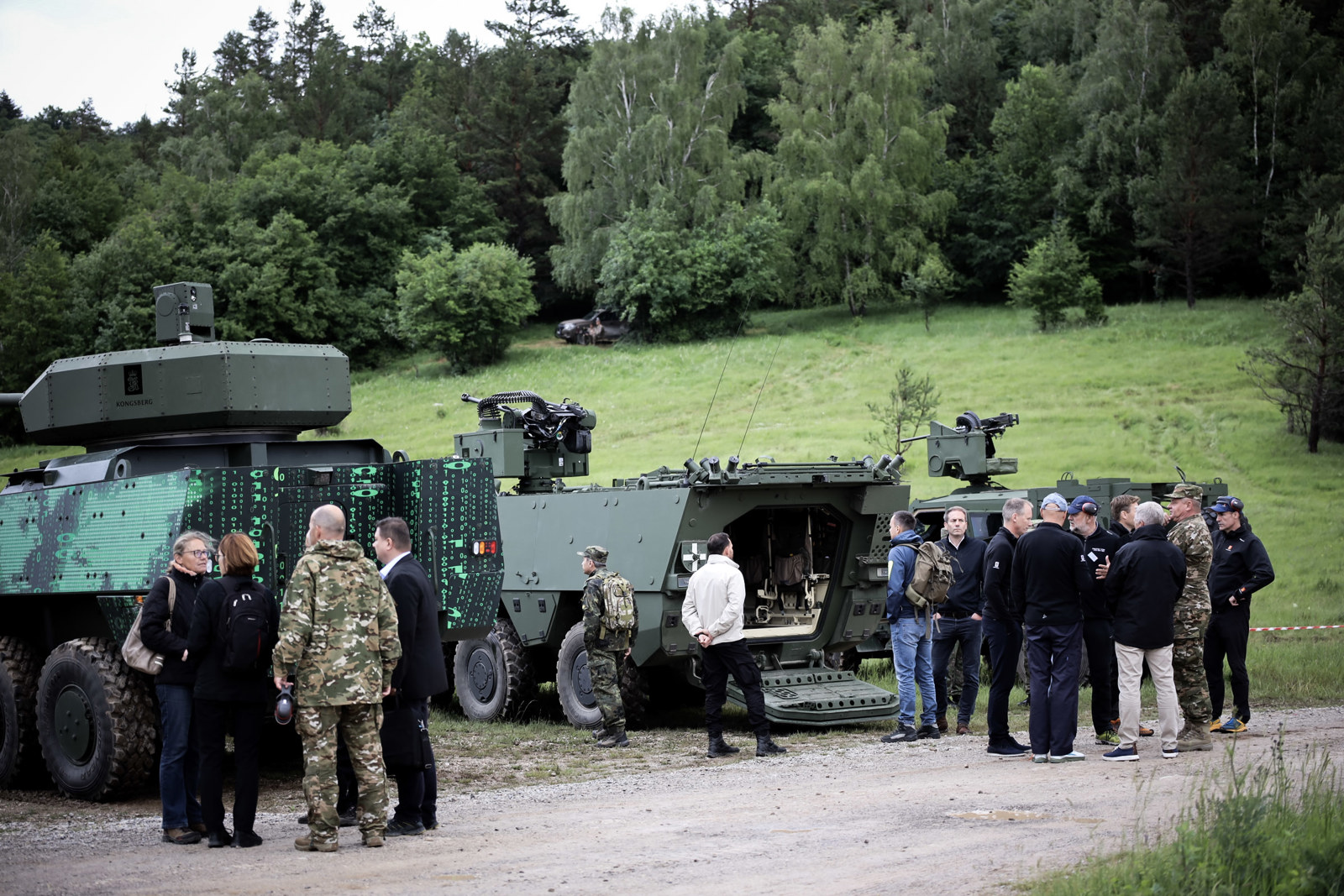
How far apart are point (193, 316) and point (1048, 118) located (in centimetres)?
5379

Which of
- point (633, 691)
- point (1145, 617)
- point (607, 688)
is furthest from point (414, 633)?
point (1145, 617)

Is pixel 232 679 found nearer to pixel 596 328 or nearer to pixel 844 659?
pixel 844 659

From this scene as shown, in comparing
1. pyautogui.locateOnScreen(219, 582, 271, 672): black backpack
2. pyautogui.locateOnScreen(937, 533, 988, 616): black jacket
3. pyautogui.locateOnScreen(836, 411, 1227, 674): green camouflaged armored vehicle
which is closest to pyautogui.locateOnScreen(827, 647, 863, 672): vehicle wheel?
pyautogui.locateOnScreen(836, 411, 1227, 674): green camouflaged armored vehicle

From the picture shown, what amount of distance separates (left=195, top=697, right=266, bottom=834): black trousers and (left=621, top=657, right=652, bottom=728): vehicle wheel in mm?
4884

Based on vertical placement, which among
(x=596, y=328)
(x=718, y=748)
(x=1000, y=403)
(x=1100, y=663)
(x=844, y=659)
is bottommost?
(x=718, y=748)

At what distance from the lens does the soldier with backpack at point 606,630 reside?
11.1m

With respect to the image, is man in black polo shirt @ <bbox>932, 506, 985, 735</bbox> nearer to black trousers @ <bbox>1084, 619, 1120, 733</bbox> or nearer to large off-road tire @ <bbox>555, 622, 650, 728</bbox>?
black trousers @ <bbox>1084, 619, 1120, 733</bbox>

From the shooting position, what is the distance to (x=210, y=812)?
704 cm

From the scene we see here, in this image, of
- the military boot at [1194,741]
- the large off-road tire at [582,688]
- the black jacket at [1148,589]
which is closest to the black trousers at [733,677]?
the large off-road tire at [582,688]

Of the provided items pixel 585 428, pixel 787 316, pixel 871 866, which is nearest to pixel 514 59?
pixel 787 316

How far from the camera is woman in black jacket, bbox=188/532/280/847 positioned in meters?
7.02

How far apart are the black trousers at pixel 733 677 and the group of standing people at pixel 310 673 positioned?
322 centimetres

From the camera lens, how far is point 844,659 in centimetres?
1396

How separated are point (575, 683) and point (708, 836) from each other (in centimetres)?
551
